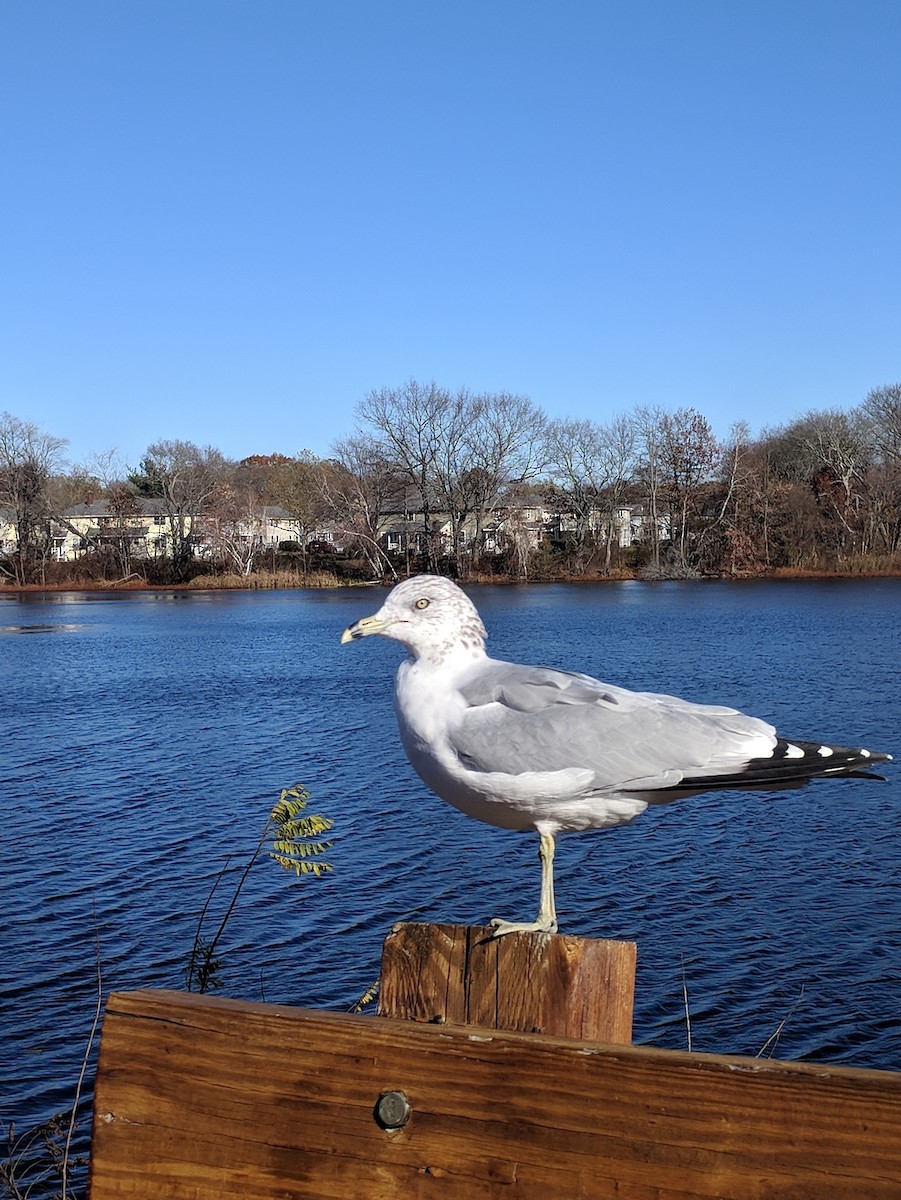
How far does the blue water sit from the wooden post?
7.30 m

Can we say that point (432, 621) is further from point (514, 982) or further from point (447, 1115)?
point (447, 1115)

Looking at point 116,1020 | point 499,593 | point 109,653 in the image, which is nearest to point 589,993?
point 116,1020

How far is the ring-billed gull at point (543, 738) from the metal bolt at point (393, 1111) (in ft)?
4.25

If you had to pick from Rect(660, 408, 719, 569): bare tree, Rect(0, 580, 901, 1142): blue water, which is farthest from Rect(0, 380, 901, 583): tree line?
Rect(0, 580, 901, 1142): blue water

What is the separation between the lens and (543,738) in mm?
3211

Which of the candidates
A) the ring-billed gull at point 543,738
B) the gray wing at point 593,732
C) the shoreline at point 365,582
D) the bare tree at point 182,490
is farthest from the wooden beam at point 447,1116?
the bare tree at point 182,490

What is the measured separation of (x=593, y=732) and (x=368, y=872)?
11.2m

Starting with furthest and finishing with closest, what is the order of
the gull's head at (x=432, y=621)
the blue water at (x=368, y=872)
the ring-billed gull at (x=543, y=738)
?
the blue water at (x=368, y=872) < the gull's head at (x=432, y=621) < the ring-billed gull at (x=543, y=738)

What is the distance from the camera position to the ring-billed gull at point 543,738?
3000 millimetres

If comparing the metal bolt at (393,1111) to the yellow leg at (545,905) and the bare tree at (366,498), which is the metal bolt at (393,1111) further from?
the bare tree at (366,498)

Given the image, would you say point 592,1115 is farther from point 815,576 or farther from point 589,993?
point 815,576

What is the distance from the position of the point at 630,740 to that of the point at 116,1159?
1.86 m

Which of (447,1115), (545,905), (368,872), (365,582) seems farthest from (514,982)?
(365,582)

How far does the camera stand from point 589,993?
2.03 metres
